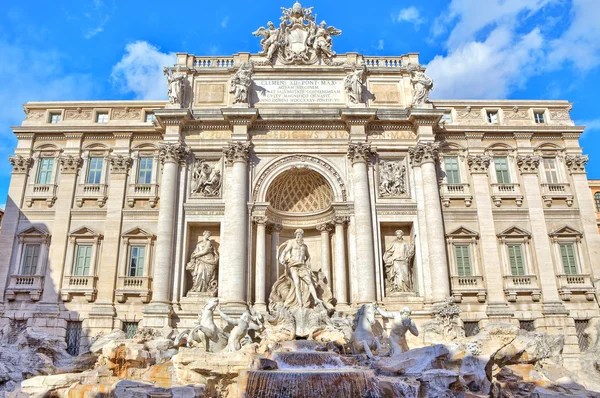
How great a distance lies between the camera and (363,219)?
73.0ft

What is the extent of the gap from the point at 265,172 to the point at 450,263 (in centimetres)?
993

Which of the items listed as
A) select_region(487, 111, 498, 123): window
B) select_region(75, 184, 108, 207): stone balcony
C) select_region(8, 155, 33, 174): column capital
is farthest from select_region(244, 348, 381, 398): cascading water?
select_region(8, 155, 33, 174): column capital

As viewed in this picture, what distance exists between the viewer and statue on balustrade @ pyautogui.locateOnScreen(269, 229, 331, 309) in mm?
21312

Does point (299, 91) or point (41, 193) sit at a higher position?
point (299, 91)

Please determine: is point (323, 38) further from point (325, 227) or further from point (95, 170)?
point (95, 170)

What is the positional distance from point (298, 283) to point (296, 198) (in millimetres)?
5249

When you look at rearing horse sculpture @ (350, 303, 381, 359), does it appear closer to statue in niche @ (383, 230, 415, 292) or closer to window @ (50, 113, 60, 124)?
statue in niche @ (383, 230, 415, 292)

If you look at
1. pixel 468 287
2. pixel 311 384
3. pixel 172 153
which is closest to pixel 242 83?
pixel 172 153

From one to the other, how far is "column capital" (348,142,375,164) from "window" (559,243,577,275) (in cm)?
1066

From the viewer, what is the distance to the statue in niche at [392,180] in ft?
76.9

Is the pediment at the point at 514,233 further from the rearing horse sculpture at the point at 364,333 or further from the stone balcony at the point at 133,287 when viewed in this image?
the stone balcony at the point at 133,287

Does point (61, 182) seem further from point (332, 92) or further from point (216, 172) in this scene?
point (332, 92)

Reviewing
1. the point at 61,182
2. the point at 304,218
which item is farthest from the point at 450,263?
the point at 61,182

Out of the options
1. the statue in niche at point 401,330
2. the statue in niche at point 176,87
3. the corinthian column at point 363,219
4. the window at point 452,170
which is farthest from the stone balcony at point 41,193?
the window at point 452,170
